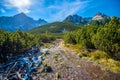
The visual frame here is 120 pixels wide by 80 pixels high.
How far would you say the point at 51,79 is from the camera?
34875mm

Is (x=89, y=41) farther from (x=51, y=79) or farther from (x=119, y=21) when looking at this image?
(x=51, y=79)

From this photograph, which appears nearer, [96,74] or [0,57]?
[96,74]

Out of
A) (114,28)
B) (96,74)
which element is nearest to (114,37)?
(114,28)

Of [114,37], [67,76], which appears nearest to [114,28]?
[114,37]

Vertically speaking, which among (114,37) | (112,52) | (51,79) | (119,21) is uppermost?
(119,21)

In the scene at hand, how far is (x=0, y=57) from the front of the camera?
56.7 metres

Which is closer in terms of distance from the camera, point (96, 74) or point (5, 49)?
point (96, 74)

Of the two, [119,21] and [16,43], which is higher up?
[119,21]

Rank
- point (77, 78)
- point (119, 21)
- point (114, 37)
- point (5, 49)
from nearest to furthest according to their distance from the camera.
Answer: point (77, 78) → point (114, 37) → point (119, 21) → point (5, 49)

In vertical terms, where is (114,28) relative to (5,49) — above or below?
above

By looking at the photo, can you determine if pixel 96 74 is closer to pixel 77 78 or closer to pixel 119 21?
pixel 77 78

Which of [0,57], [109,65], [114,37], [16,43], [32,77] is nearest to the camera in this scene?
[32,77]

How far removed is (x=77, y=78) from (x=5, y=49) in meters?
36.6

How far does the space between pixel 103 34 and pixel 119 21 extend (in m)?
6.77
